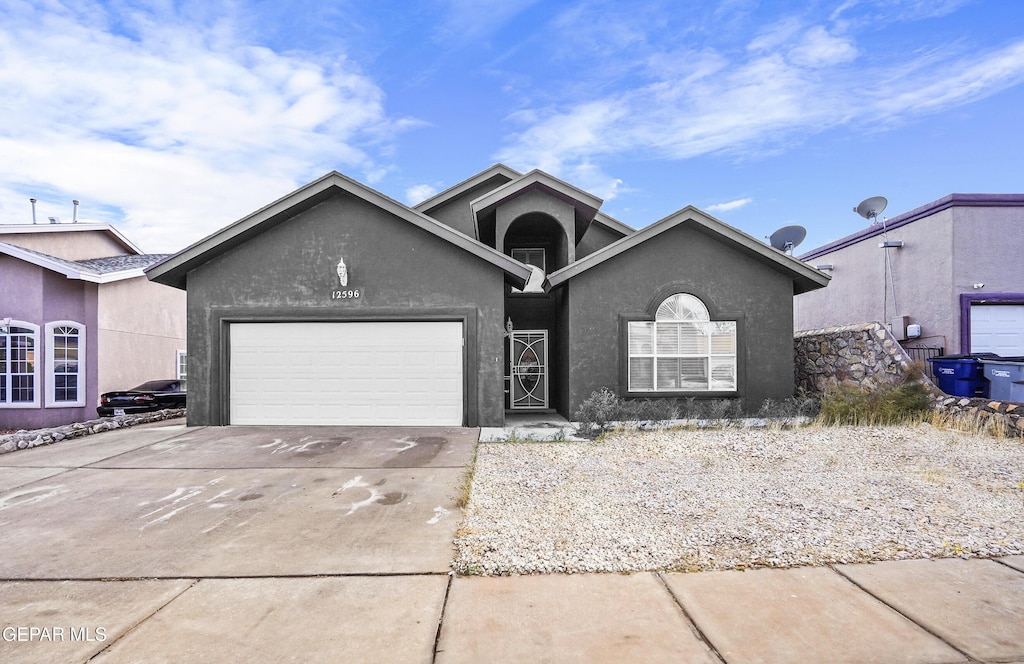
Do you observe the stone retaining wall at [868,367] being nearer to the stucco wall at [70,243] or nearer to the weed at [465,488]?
the weed at [465,488]

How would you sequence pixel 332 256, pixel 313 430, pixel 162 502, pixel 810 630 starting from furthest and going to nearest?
pixel 332 256 < pixel 313 430 < pixel 162 502 < pixel 810 630

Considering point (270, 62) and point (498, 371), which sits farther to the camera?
point (270, 62)

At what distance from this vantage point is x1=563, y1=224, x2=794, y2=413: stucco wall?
36.4 feet

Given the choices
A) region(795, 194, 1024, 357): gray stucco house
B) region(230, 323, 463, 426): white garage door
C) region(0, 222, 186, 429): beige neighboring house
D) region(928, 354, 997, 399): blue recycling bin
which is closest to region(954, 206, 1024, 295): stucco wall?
region(795, 194, 1024, 357): gray stucco house

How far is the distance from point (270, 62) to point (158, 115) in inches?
171

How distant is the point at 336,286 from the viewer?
35.1ft

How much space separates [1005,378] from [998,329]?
14.9 feet

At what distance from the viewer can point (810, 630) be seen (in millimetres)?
2865

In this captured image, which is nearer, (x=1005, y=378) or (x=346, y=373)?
Answer: (x=1005, y=378)

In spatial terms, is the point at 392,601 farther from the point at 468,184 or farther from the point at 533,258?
the point at 468,184

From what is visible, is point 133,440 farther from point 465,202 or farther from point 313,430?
point 465,202

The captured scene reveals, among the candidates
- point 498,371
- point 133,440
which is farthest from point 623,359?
point 133,440

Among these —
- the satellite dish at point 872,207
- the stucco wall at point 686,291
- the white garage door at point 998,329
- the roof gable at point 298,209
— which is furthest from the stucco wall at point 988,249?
the roof gable at point 298,209

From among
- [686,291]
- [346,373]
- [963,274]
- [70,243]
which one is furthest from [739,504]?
[70,243]
